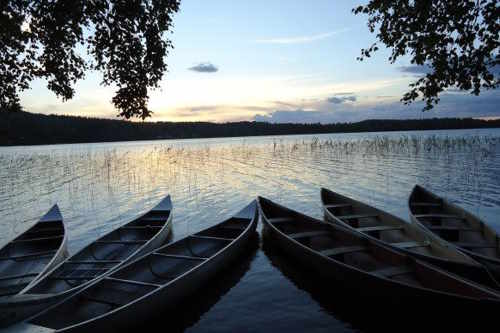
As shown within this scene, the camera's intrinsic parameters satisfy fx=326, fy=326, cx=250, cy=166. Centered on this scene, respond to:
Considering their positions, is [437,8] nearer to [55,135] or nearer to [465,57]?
[465,57]

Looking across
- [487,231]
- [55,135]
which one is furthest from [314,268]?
[55,135]

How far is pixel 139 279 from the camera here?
7.24 meters

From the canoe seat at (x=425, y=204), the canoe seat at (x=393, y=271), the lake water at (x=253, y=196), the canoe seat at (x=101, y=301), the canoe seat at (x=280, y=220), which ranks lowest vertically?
the lake water at (x=253, y=196)

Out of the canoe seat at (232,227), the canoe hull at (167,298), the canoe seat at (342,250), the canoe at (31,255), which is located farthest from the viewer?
the canoe seat at (232,227)

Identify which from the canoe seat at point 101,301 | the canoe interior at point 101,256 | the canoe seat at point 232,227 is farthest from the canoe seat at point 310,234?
the canoe seat at point 101,301

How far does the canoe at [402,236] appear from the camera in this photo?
6.17 metres

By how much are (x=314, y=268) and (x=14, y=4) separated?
9.80 m

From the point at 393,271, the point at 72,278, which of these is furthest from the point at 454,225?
the point at 72,278

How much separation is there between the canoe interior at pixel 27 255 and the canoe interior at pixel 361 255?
21.1ft

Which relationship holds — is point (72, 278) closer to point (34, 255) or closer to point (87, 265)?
point (87, 265)

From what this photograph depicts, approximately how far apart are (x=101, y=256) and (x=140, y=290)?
2.94 m

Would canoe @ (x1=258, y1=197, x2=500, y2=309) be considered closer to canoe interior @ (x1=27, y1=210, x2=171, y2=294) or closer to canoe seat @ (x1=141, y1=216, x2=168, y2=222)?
canoe seat @ (x1=141, y1=216, x2=168, y2=222)

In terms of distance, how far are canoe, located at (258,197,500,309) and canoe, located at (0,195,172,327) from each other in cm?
406

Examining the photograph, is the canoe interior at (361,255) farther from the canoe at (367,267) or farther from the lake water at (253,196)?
the lake water at (253,196)
